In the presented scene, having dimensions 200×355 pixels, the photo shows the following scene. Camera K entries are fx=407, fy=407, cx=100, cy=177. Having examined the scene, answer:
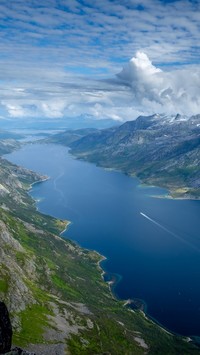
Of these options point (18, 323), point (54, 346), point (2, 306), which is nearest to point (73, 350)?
point (54, 346)

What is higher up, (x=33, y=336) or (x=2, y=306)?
(x=2, y=306)

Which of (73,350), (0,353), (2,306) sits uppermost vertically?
(2,306)

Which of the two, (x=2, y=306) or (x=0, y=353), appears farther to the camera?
(x=2, y=306)

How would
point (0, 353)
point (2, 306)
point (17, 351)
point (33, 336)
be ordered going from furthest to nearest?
point (33, 336), point (2, 306), point (0, 353), point (17, 351)

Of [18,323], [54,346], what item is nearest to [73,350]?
[54,346]

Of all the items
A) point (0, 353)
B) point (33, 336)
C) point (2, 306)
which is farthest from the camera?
point (33, 336)

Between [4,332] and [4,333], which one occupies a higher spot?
[4,332]

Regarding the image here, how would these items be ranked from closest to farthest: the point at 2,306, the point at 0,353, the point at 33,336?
the point at 0,353, the point at 2,306, the point at 33,336

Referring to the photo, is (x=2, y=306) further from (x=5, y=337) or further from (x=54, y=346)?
(x=54, y=346)

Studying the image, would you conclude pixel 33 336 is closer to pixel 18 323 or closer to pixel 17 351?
pixel 18 323
